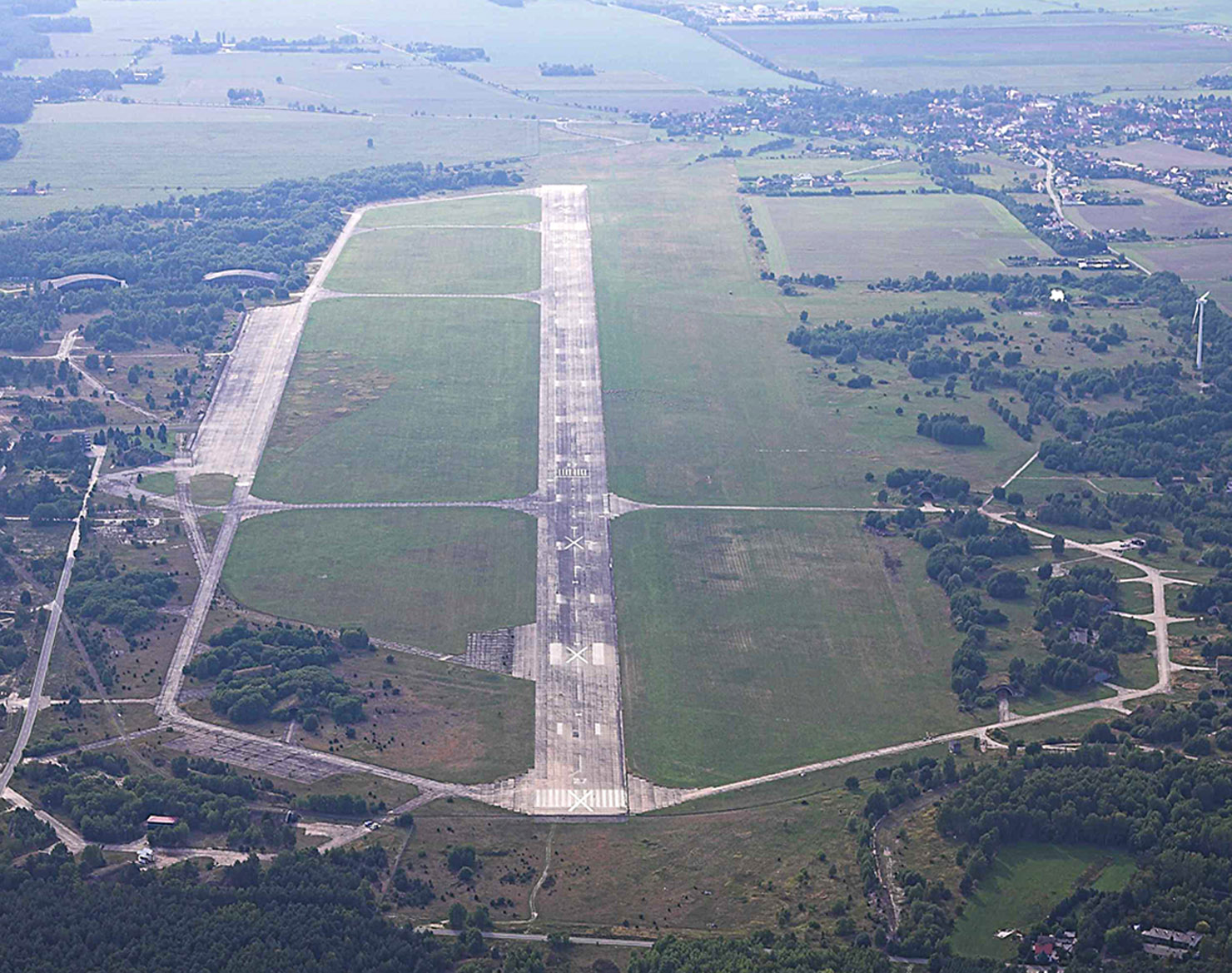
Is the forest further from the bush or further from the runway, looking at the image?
the bush

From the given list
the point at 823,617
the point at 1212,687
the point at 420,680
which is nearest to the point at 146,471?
the point at 420,680

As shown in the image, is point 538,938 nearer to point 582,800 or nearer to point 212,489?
point 582,800

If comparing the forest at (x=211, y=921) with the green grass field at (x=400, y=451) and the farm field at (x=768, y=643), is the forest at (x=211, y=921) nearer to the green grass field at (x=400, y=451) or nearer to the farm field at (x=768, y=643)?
the farm field at (x=768, y=643)

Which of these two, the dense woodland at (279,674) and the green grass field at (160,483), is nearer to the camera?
the dense woodland at (279,674)

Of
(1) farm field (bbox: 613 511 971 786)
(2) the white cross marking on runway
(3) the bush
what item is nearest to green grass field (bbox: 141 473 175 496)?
(1) farm field (bbox: 613 511 971 786)

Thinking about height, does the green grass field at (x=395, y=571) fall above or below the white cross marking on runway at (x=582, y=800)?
above

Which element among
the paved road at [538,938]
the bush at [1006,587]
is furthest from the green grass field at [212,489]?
the bush at [1006,587]
